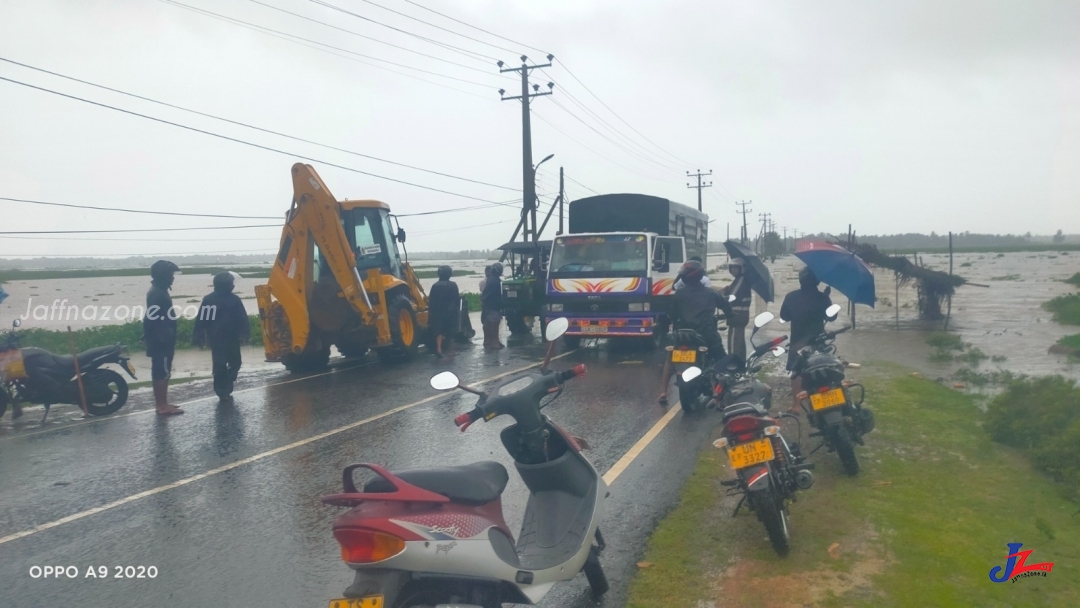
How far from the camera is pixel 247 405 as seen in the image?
10.0 meters

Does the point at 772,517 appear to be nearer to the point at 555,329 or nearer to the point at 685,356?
the point at 555,329

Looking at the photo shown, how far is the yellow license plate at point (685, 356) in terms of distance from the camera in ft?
27.8

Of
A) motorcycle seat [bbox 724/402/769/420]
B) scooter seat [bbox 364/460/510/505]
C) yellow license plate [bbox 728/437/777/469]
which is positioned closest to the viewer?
scooter seat [bbox 364/460/510/505]

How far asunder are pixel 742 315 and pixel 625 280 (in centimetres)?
347

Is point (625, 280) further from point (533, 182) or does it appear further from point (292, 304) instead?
point (533, 182)

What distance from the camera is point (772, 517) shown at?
4418 millimetres

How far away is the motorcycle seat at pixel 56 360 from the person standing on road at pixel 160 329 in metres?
0.78

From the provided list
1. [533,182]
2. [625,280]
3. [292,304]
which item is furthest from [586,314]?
[533,182]

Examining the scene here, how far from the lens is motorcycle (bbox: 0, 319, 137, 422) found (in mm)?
9344

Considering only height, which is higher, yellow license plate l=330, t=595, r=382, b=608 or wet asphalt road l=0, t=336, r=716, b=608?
yellow license plate l=330, t=595, r=382, b=608

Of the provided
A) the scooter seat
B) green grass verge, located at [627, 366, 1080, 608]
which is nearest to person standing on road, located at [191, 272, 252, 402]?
green grass verge, located at [627, 366, 1080, 608]

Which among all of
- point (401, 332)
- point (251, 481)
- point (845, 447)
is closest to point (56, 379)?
point (251, 481)

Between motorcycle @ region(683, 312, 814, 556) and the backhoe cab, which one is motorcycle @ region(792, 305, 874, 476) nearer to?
motorcycle @ region(683, 312, 814, 556)

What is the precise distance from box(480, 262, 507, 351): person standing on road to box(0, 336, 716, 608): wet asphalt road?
15.4 feet
